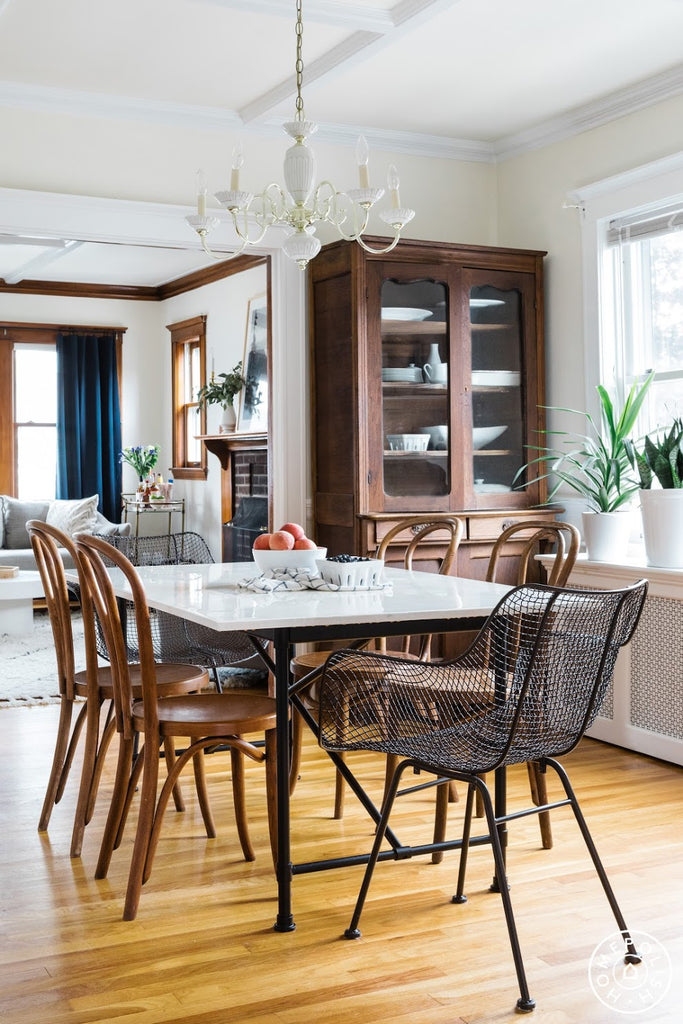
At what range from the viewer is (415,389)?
16.2ft

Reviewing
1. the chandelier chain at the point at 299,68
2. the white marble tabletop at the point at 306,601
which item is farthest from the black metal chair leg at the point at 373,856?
the chandelier chain at the point at 299,68

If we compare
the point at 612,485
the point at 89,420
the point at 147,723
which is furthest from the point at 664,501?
the point at 89,420

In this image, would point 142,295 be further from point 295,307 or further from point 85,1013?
point 85,1013

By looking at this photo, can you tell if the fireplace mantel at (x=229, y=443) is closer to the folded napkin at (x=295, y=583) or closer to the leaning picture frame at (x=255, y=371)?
the leaning picture frame at (x=255, y=371)

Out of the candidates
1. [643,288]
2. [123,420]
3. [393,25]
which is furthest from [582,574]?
[123,420]

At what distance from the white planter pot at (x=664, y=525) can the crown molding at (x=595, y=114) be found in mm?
1666

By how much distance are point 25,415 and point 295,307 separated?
16.8 ft

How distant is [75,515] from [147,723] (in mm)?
6194

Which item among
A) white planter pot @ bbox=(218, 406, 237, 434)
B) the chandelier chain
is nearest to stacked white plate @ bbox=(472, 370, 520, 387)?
the chandelier chain

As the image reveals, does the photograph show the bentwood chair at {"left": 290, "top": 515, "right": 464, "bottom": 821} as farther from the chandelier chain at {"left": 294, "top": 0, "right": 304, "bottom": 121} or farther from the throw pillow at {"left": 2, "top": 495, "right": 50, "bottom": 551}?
the throw pillow at {"left": 2, "top": 495, "right": 50, "bottom": 551}

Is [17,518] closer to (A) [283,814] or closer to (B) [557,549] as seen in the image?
(B) [557,549]

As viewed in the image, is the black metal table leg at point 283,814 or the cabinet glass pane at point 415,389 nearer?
the black metal table leg at point 283,814

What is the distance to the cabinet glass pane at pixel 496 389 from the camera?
5086 mm

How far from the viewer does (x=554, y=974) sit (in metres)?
2.38
